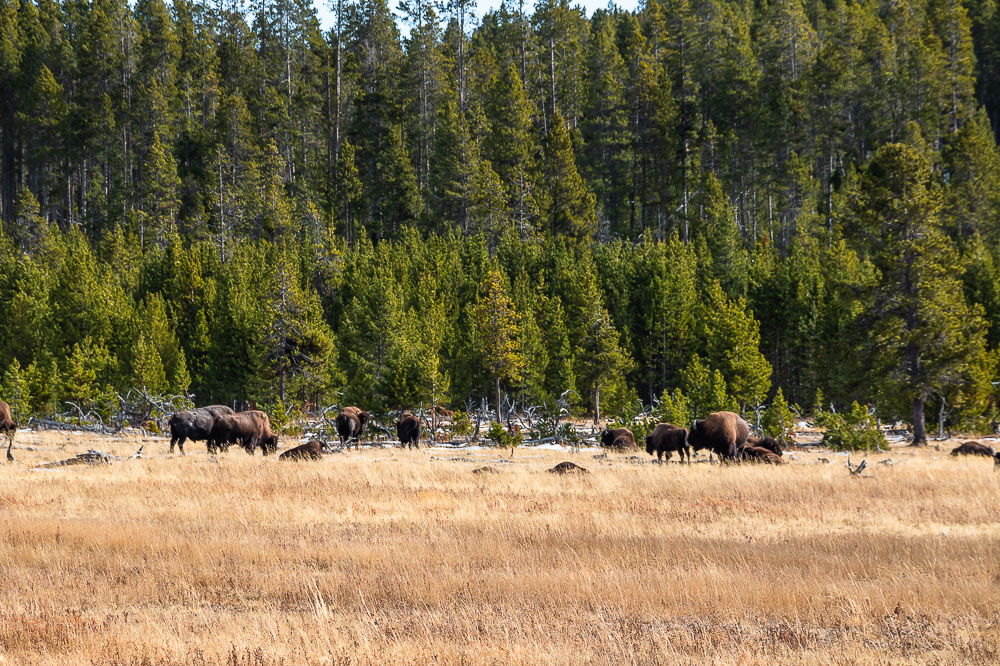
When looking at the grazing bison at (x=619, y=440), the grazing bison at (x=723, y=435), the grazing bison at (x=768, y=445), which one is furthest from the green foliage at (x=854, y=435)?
the grazing bison at (x=619, y=440)

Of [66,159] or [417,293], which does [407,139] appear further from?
[417,293]

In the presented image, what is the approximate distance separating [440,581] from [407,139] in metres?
80.8

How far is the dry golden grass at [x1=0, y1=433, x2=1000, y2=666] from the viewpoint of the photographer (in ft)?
24.1

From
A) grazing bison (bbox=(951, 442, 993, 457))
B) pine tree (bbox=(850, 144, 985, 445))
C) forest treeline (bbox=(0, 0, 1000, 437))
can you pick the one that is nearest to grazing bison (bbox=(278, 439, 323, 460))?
forest treeline (bbox=(0, 0, 1000, 437))

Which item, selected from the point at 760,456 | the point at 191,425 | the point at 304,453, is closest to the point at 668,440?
the point at 760,456

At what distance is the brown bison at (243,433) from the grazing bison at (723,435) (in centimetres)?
1429

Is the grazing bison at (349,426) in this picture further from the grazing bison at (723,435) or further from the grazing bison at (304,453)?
the grazing bison at (723,435)

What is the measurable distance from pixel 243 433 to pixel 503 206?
44183 millimetres

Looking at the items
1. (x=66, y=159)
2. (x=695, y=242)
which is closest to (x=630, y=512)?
(x=695, y=242)

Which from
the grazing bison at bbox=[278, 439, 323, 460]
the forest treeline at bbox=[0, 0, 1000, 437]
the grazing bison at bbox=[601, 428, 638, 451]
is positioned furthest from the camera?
the forest treeline at bbox=[0, 0, 1000, 437]

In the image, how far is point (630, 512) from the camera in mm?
15422

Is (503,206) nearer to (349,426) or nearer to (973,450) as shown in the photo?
(349,426)

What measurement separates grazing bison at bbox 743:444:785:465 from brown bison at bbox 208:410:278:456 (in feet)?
51.0

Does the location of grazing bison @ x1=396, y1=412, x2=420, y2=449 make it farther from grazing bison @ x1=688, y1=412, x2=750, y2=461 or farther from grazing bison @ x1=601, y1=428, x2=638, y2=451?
grazing bison @ x1=688, y1=412, x2=750, y2=461
